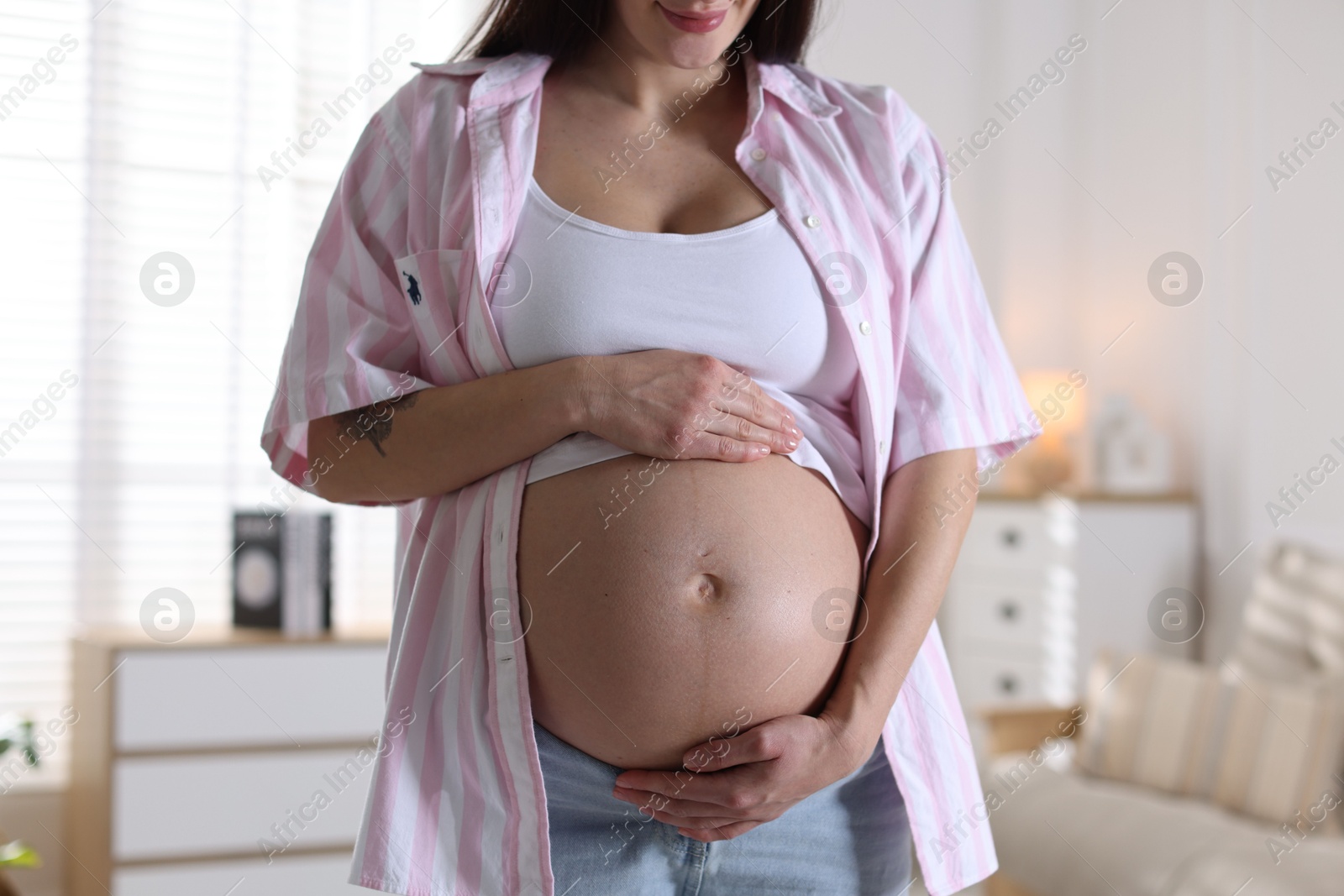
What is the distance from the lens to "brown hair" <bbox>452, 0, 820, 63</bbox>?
87cm

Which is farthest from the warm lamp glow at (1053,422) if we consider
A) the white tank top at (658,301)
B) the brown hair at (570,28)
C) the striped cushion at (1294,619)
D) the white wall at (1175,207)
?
the white tank top at (658,301)

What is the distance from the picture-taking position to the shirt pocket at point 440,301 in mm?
748

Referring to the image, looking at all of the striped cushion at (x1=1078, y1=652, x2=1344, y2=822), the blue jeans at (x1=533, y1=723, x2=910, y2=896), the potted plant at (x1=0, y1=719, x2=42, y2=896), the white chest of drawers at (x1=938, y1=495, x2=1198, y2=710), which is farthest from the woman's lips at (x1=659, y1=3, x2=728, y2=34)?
the white chest of drawers at (x1=938, y1=495, x2=1198, y2=710)

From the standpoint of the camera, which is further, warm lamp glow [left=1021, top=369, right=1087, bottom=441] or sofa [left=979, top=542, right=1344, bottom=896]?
warm lamp glow [left=1021, top=369, right=1087, bottom=441]

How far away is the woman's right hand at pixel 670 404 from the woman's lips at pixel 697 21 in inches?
9.2

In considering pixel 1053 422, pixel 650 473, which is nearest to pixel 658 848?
pixel 650 473

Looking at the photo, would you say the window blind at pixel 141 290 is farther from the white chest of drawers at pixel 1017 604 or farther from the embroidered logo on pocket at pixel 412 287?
the embroidered logo on pocket at pixel 412 287

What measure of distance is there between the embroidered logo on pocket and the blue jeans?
30 cm

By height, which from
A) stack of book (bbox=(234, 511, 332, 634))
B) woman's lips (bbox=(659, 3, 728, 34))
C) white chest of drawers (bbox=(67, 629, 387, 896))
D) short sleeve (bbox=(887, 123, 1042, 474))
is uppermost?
woman's lips (bbox=(659, 3, 728, 34))

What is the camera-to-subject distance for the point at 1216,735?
7.01 ft

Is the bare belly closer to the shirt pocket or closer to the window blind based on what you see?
the shirt pocket

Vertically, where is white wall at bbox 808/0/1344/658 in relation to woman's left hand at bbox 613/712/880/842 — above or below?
above

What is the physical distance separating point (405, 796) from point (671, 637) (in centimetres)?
20

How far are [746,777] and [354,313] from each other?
16.1 inches
